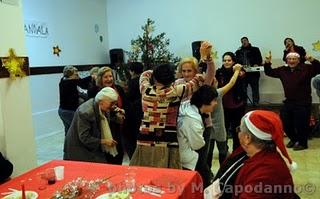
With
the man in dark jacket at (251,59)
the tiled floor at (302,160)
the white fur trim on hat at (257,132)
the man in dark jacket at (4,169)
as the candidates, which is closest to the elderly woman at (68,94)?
the tiled floor at (302,160)

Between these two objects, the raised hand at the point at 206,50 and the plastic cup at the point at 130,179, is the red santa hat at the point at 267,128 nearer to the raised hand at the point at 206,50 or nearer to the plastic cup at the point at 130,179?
the plastic cup at the point at 130,179

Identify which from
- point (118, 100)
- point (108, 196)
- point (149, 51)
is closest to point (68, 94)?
point (118, 100)

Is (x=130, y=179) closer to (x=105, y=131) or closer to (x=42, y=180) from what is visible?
(x=42, y=180)

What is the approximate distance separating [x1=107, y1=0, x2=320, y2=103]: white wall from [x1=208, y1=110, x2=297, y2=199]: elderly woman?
673 cm

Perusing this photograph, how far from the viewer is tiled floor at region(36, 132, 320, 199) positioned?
3506 millimetres

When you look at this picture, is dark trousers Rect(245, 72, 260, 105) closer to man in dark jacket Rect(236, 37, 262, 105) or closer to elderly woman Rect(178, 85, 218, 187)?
man in dark jacket Rect(236, 37, 262, 105)

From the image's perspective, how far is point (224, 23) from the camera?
845 cm

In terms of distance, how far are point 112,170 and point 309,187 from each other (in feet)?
7.65

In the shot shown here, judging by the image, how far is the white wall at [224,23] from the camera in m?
7.85

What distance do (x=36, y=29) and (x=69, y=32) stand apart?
1.16m

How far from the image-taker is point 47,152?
18.5 ft

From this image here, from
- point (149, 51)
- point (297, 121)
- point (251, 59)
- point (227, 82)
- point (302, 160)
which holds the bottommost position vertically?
point (302, 160)

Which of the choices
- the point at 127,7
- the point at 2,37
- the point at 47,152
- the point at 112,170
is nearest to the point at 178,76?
the point at 112,170

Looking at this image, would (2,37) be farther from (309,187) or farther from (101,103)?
(309,187)
